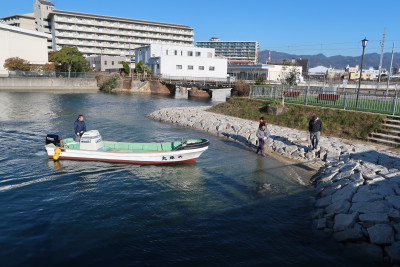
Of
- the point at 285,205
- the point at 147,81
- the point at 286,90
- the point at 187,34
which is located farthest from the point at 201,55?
the point at 285,205

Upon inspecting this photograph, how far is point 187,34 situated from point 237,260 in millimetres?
124779

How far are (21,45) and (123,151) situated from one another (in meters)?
73.2

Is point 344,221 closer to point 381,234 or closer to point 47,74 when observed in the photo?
point 381,234

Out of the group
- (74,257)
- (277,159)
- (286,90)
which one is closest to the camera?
(74,257)

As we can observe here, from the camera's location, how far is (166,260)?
8750mm

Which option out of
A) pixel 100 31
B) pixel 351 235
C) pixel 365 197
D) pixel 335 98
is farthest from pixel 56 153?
pixel 100 31

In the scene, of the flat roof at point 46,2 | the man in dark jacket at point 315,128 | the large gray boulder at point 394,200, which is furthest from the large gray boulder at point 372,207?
the flat roof at point 46,2

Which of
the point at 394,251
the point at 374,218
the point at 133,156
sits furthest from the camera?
the point at 133,156

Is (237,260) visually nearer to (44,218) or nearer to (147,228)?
(147,228)

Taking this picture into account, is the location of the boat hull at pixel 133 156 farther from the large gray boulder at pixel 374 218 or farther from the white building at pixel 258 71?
the white building at pixel 258 71

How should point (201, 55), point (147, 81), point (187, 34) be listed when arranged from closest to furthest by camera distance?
point (147, 81) < point (201, 55) < point (187, 34)

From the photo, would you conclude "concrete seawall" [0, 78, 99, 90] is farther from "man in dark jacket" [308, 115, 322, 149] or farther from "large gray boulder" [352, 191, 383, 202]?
"large gray boulder" [352, 191, 383, 202]

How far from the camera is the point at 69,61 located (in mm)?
76062

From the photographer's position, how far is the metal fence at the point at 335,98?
22.2m
